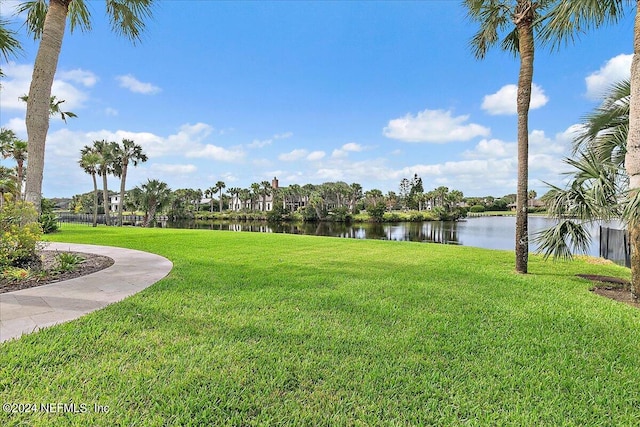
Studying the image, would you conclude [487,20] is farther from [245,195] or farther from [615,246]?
[245,195]

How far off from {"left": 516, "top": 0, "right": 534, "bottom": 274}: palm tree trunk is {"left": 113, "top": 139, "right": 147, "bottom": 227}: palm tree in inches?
1398

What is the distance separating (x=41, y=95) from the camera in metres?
5.66

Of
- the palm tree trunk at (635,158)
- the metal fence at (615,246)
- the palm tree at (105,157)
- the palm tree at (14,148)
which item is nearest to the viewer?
the palm tree trunk at (635,158)

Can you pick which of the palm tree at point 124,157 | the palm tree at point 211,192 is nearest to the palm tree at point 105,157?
the palm tree at point 124,157

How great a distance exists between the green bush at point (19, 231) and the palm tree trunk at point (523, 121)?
9471mm

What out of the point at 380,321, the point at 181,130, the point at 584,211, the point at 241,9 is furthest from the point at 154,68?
the point at 584,211

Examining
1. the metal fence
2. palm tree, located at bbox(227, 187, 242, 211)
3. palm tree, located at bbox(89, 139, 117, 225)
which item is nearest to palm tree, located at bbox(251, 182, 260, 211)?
palm tree, located at bbox(227, 187, 242, 211)

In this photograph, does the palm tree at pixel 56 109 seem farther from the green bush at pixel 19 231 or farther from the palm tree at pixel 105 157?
the green bush at pixel 19 231

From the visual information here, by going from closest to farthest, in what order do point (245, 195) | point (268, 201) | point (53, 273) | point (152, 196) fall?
point (53, 273), point (152, 196), point (245, 195), point (268, 201)

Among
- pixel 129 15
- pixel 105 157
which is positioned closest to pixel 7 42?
pixel 129 15

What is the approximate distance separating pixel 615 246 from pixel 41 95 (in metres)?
15.6

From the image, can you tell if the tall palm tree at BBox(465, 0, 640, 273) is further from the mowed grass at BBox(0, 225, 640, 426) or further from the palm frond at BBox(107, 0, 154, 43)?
the palm frond at BBox(107, 0, 154, 43)

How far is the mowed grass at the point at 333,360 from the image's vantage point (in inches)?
73.4

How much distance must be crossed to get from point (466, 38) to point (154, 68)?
40.7ft
